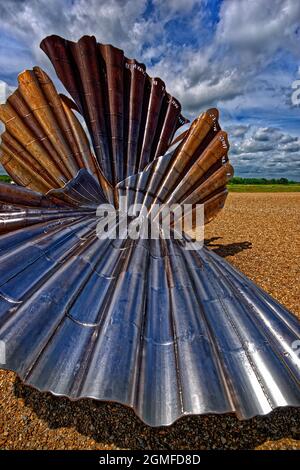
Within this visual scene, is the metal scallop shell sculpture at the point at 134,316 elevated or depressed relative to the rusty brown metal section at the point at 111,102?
depressed

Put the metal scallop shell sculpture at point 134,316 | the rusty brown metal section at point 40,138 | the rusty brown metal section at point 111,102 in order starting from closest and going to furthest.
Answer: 1. the metal scallop shell sculpture at point 134,316
2. the rusty brown metal section at point 40,138
3. the rusty brown metal section at point 111,102

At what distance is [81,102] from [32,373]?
15.8 ft

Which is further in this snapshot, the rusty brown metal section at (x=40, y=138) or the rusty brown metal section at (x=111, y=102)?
the rusty brown metal section at (x=111, y=102)

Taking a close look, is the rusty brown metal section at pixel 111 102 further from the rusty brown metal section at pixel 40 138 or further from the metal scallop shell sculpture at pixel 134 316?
the metal scallop shell sculpture at pixel 134 316

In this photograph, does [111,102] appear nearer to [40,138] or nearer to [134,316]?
[40,138]

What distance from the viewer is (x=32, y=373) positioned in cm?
188

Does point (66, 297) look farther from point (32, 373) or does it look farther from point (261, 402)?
point (261, 402)

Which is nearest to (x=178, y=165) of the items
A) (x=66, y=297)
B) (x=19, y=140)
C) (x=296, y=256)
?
(x=19, y=140)

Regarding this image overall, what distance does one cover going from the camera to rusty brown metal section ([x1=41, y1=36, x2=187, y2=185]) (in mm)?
5203

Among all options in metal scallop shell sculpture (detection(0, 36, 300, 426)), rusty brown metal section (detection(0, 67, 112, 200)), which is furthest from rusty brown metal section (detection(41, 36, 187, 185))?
metal scallop shell sculpture (detection(0, 36, 300, 426))

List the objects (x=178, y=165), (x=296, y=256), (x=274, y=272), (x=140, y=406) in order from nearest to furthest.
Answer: (x=140, y=406), (x=178, y=165), (x=274, y=272), (x=296, y=256)

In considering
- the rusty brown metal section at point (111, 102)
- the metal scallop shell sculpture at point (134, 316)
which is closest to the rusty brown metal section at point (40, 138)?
the rusty brown metal section at point (111, 102)

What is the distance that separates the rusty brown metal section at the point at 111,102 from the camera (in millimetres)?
5203

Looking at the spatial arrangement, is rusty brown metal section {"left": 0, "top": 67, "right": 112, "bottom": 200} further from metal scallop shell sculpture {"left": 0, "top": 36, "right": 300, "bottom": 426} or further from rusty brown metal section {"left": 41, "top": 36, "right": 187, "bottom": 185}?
metal scallop shell sculpture {"left": 0, "top": 36, "right": 300, "bottom": 426}
